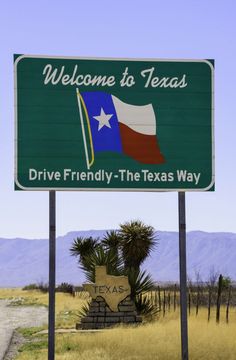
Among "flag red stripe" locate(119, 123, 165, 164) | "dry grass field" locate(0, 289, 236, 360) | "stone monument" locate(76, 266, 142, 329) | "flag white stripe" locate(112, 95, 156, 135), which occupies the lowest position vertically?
"dry grass field" locate(0, 289, 236, 360)

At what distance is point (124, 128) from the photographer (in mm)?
13328

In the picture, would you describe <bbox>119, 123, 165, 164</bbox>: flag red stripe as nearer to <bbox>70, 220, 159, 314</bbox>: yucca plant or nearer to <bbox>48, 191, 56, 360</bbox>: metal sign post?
<bbox>48, 191, 56, 360</bbox>: metal sign post

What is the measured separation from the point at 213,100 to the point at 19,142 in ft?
11.4

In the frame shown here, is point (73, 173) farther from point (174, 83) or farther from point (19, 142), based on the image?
point (174, 83)

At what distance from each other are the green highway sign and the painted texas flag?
17 millimetres

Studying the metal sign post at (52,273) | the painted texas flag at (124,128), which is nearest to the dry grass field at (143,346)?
the metal sign post at (52,273)

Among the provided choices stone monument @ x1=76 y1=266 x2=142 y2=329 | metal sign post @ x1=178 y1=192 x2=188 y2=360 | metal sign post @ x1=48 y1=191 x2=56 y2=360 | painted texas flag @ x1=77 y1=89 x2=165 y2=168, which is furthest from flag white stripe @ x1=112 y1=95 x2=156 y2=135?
stone monument @ x1=76 y1=266 x2=142 y2=329

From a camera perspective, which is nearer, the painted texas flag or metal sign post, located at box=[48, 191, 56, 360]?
metal sign post, located at box=[48, 191, 56, 360]

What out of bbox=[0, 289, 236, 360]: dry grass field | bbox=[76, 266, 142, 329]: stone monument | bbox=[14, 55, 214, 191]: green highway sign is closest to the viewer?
bbox=[14, 55, 214, 191]: green highway sign

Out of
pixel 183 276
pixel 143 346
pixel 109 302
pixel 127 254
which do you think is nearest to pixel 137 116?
pixel 183 276

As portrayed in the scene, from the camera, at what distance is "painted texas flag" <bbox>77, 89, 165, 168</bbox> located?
521 inches

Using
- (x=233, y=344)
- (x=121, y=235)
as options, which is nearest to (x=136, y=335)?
(x=233, y=344)

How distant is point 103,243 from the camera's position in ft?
138

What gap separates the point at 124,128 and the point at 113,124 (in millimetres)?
203
